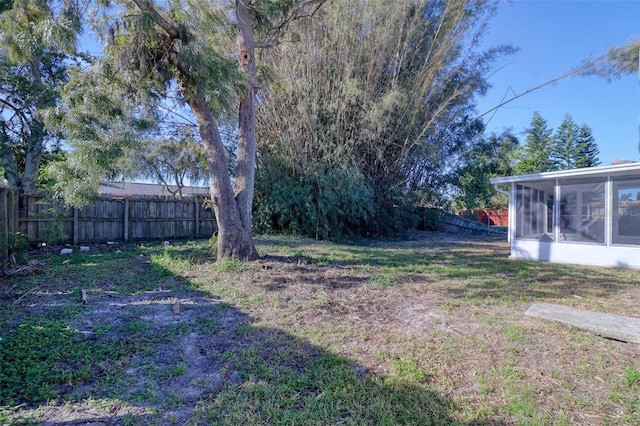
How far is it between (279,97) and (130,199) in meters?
4.70

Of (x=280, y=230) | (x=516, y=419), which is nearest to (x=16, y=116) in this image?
(x=280, y=230)

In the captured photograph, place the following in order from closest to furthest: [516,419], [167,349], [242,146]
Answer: [516,419] < [167,349] < [242,146]

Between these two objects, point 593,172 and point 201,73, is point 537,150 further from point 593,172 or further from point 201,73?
point 201,73

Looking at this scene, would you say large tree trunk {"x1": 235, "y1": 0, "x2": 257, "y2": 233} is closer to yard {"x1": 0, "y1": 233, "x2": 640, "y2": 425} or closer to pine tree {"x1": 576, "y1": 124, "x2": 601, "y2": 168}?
yard {"x1": 0, "y1": 233, "x2": 640, "y2": 425}

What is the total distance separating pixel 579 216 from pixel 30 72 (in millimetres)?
14154

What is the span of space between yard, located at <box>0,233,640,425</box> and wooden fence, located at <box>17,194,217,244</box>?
3.21m

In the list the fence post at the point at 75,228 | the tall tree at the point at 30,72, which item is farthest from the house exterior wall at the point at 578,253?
the fence post at the point at 75,228

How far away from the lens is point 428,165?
39.1 ft

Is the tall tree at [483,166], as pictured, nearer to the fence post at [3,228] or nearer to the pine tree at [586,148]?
the fence post at [3,228]

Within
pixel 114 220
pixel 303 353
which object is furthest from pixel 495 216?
pixel 303 353

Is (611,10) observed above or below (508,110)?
above

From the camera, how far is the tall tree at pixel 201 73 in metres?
4.55

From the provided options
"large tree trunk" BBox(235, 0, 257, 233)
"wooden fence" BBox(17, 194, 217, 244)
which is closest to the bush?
"wooden fence" BBox(17, 194, 217, 244)

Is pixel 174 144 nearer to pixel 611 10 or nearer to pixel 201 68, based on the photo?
pixel 201 68
